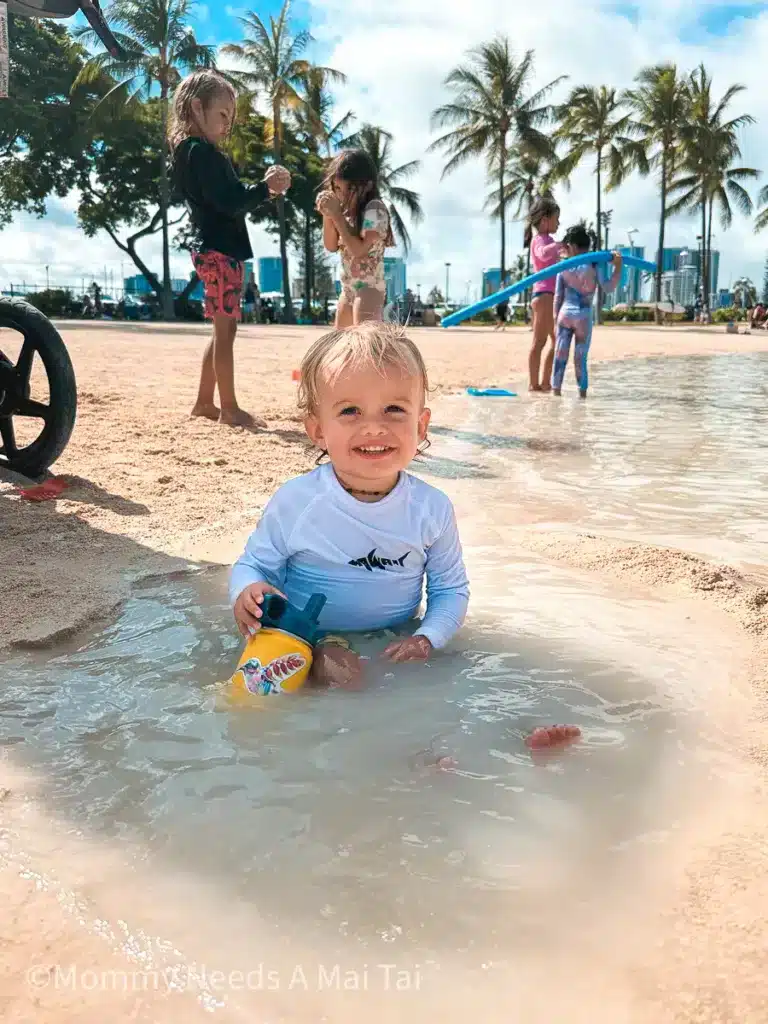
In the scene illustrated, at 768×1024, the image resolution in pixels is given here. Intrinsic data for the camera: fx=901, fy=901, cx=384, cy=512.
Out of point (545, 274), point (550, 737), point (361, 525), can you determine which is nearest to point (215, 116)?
point (545, 274)

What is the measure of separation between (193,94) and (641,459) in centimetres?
314

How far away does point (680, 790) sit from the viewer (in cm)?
156

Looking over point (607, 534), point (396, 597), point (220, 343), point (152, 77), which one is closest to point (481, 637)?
point (396, 597)

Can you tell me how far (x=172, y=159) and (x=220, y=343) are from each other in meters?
1.05

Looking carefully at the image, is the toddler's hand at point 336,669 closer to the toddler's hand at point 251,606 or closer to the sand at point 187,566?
the toddler's hand at point 251,606

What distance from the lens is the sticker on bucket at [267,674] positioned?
1.90 meters

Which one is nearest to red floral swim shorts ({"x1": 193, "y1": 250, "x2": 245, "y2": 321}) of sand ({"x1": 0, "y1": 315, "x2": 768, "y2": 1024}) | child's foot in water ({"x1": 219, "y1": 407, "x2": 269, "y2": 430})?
child's foot in water ({"x1": 219, "y1": 407, "x2": 269, "y2": 430})

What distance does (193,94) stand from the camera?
4.91 meters

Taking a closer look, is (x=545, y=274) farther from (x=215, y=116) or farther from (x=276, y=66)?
(x=276, y=66)

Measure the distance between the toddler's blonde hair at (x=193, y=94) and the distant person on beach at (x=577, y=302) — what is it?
371 cm

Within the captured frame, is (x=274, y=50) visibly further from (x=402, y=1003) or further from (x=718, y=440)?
(x=402, y=1003)

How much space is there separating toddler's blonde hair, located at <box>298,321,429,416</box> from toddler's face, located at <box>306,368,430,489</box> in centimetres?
2

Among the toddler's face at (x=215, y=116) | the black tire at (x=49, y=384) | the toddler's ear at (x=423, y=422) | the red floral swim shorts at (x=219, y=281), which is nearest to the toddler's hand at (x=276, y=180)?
the toddler's face at (x=215, y=116)

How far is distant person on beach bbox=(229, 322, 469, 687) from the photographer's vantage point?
2047 millimetres
